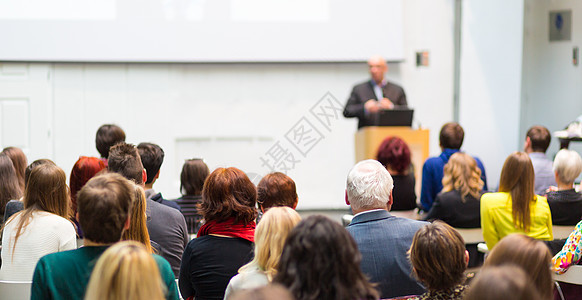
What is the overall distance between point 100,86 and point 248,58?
170 centimetres

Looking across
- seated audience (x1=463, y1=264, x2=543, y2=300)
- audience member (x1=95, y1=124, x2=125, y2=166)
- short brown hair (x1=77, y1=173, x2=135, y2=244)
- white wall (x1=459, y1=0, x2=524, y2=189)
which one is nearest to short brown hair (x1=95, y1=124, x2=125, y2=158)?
audience member (x1=95, y1=124, x2=125, y2=166)

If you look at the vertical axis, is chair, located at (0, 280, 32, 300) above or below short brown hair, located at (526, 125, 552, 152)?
below

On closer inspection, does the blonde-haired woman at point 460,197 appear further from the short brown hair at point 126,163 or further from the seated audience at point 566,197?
the short brown hair at point 126,163

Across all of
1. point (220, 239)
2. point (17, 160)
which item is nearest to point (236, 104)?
point (17, 160)

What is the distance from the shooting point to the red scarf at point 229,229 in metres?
2.41

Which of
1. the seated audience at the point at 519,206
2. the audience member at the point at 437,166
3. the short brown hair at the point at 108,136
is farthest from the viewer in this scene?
the audience member at the point at 437,166

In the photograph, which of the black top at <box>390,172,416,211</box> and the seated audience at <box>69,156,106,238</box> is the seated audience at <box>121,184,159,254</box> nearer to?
the seated audience at <box>69,156,106,238</box>

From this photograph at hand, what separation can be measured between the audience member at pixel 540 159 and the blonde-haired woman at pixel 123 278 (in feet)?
11.3

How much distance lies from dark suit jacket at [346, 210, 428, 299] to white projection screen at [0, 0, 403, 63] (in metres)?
4.74

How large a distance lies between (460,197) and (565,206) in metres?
0.65

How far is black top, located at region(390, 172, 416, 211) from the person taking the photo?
4.21 metres

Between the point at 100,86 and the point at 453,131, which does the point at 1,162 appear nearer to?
the point at 453,131

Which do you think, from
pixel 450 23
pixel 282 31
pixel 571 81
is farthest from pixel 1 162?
pixel 571 81

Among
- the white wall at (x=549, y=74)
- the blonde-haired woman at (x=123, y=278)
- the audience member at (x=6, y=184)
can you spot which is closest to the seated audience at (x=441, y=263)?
the blonde-haired woman at (x=123, y=278)
